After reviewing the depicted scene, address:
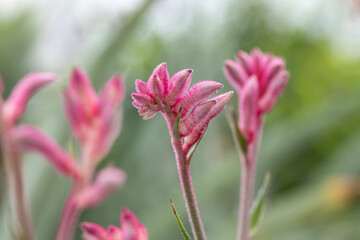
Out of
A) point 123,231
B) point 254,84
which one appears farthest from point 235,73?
point 123,231

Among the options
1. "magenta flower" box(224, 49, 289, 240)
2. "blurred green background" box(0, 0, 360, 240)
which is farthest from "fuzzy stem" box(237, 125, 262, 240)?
"blurred green background" box(0, 0, 360, 240)

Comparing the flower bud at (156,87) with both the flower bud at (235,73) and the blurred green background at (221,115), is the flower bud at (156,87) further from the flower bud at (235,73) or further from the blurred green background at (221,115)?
the blurred green background at (221,115)

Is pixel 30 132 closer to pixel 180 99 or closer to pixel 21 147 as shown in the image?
pixel 21 147

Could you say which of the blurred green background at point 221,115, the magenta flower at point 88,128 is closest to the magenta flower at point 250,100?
the magenta flower at point 88,128

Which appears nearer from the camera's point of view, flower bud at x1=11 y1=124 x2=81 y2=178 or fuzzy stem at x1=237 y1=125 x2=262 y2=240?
fuzzy stem at x1=237 y1=125 x2=262 y2=240

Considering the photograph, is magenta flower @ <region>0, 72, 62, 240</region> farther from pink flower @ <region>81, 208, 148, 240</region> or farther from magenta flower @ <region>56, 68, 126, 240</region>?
pink flower @ <region>81, 208, 148, 240</region>

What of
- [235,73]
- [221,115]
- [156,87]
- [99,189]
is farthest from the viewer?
[221,115]

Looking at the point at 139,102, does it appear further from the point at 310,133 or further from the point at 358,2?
the point at 358,2
